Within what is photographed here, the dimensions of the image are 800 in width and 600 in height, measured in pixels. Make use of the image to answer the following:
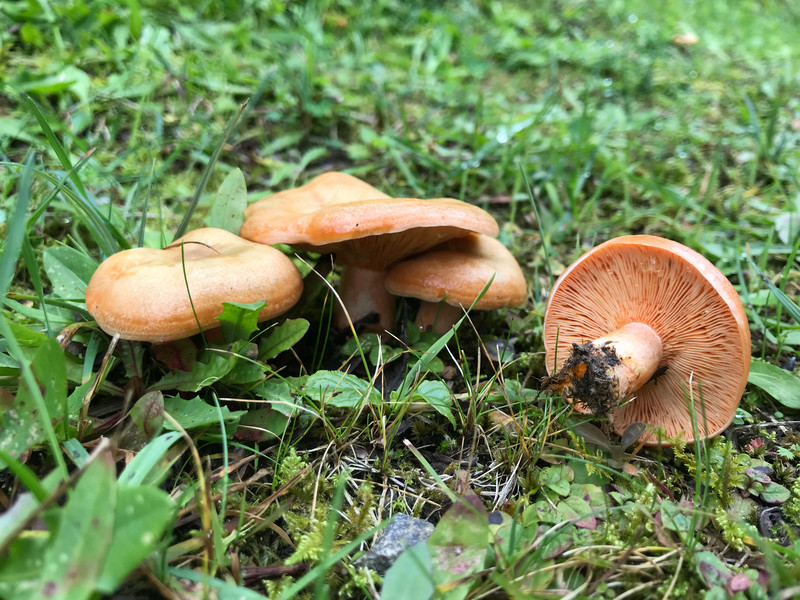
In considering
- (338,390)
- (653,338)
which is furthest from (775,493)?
(338,390)

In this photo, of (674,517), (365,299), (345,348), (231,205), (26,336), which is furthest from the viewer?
(365,299)

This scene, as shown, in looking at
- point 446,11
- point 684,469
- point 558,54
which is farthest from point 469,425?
point 446,11

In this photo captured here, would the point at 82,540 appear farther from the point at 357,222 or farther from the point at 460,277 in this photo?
the point at 460,277

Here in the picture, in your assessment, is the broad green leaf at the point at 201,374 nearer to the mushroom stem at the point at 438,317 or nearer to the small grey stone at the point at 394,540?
the small grey stone at the point at 394,540

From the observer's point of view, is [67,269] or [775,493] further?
[67,269]

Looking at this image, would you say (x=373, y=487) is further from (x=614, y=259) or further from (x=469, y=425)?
(x=614, y=259)

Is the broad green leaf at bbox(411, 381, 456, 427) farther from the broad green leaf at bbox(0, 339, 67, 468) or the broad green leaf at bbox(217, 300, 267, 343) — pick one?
the broad green leaf at bbox(0, 339, 67, 468)

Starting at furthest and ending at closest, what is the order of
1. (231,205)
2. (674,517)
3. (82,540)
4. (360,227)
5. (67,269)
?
(231,205) → (67,269) → (360,227) → (674,517) → (82,540)

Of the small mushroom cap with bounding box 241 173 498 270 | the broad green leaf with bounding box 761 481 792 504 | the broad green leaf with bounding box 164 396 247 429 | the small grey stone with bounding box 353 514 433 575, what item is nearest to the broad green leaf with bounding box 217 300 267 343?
the broad green leaf with bounding box 164 396 247 429
